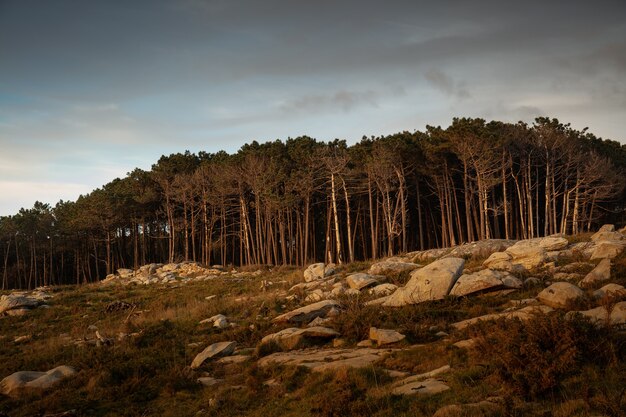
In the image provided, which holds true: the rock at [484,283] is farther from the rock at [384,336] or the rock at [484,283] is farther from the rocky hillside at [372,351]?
the rock at [384,336]

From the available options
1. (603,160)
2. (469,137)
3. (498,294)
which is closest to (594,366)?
(498,294)

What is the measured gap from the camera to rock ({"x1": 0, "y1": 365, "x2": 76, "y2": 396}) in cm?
1259

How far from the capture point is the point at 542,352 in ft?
29.4

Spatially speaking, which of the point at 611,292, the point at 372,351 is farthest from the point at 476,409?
the point at 611,292

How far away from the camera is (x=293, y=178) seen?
1954 inches

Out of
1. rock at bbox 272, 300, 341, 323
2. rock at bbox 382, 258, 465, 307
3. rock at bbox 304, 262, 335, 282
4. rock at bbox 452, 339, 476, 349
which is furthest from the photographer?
rock at bbox 304, 262, 335, 282

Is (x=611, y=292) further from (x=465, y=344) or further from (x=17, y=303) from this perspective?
(x=17, y=303)

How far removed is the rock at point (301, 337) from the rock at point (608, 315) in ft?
21.7

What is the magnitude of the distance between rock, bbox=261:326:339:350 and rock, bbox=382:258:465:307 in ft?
10.1

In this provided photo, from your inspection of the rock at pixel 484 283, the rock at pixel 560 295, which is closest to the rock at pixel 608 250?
the rock at pixel 484 283

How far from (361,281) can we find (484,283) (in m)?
6.04

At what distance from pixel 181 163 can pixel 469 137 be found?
120 feet

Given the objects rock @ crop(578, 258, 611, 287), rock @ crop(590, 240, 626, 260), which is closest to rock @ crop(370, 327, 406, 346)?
rock @ crop(578, 258, 611, 287)

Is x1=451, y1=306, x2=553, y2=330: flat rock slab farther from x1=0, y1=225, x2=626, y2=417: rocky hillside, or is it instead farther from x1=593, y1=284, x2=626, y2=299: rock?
x1=593, y1=284, x2=626, y2=299: rock
